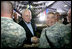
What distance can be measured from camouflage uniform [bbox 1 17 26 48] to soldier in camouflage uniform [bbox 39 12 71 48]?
0.35 meters

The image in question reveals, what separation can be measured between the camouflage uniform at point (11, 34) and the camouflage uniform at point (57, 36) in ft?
1.11

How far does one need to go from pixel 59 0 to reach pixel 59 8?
0.53ft

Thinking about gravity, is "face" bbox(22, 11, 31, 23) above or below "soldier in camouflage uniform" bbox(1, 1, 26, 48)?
above

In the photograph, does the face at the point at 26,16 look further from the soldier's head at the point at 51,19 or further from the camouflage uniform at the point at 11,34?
the soldier's head at the point at 51,19

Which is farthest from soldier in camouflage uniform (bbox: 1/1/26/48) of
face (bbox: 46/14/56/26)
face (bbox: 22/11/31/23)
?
face (bbox: 46/14/56/26)

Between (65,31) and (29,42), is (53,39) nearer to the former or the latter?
(65,31)

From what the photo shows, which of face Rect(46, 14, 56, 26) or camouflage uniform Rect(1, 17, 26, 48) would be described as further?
face Rect(46, 14, 56, 26)

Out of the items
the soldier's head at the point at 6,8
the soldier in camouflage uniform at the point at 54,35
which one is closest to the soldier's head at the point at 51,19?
the soldier in camouflage uniform at the point at 54,35

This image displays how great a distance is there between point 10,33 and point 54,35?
2.31ft

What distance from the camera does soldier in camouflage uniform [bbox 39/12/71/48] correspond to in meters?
1.58

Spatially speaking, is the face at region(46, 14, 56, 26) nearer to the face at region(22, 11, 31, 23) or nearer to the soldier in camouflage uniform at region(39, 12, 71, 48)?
the soldier in camouflage uniform at region(39, 12, 71, 48)

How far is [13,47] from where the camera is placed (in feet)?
5.16

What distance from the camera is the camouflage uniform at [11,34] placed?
61.1 inches

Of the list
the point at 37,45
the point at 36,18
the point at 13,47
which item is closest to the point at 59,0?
the point at 36,18
